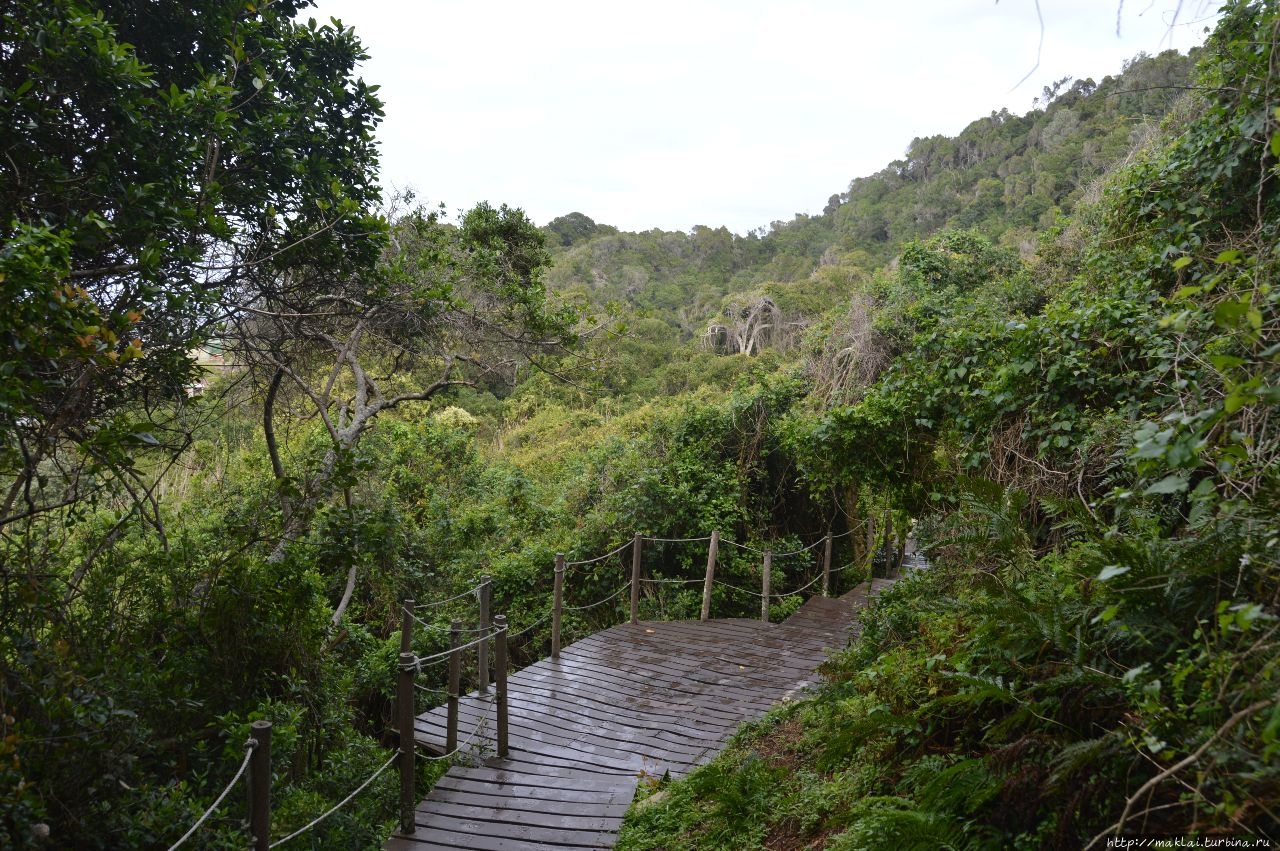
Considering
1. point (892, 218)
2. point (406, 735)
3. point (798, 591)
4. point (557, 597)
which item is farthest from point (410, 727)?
point (892, 218)

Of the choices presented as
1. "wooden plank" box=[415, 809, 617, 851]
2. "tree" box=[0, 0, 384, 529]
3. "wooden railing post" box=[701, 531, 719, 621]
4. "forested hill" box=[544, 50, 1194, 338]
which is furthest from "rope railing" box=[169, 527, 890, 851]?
"forested hill" box=[544, 50, 1194, 338]

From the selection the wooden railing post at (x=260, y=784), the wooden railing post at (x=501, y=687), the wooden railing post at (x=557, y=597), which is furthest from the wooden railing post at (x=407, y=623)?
the wooden railing post at (x=260, y=784)

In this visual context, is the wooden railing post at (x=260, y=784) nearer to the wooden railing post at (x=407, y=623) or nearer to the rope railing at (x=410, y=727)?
the rope railing at (x=410, y=727)

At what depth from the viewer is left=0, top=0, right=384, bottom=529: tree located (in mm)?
3482

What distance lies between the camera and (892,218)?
130 feet

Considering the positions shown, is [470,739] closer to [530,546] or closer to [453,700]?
[453,700]

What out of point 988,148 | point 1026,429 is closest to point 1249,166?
point 1026,429

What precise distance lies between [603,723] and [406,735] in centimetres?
238

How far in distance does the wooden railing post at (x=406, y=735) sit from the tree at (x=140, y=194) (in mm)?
1943

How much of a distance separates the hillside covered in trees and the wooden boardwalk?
0.46m

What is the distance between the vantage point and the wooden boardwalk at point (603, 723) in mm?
5121

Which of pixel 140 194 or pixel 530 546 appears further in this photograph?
pixel 530 546

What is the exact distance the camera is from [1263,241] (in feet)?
19.8

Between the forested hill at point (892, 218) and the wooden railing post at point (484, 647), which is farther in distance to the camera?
the forested hill at point (892, 218)
